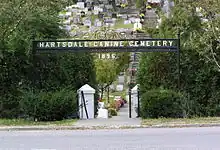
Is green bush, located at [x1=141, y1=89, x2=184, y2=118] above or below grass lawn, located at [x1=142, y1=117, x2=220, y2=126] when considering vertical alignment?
above

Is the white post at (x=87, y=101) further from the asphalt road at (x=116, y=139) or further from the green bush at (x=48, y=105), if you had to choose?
the asphalt road at (x=116, y=139)

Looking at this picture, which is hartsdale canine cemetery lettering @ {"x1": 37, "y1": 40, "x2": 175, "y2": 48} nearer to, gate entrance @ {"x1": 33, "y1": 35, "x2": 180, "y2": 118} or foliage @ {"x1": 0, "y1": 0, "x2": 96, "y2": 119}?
gate entrance @ {"x1": 33, "y1": 35, "x2": 180, "y2": 118}

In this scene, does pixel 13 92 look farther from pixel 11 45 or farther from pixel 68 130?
pixel 68 130

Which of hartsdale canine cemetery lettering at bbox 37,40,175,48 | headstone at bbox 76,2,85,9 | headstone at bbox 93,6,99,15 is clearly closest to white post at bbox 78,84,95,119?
hartsdale canine cemetery lettering at bbox 37,40,175,48

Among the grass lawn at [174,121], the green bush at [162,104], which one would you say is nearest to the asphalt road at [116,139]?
the grass lawn at [174,121]

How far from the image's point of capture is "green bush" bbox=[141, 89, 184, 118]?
1825cm

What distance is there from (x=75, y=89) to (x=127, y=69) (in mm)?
31270

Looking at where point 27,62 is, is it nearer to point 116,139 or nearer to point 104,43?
point 104,43

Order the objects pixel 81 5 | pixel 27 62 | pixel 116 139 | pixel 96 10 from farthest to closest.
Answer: pixel 81 5 < pixel 96 10 < pixel 27 62 < pixel 116 139

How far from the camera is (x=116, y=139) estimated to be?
A: 13.1m

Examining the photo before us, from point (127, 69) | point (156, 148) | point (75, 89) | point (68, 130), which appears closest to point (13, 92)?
point (75, 89)

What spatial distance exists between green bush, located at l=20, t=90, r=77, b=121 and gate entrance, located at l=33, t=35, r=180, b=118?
1730mm

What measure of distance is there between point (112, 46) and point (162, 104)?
9.51 feet

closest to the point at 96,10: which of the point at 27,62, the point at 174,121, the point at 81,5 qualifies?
the point at 81,5
